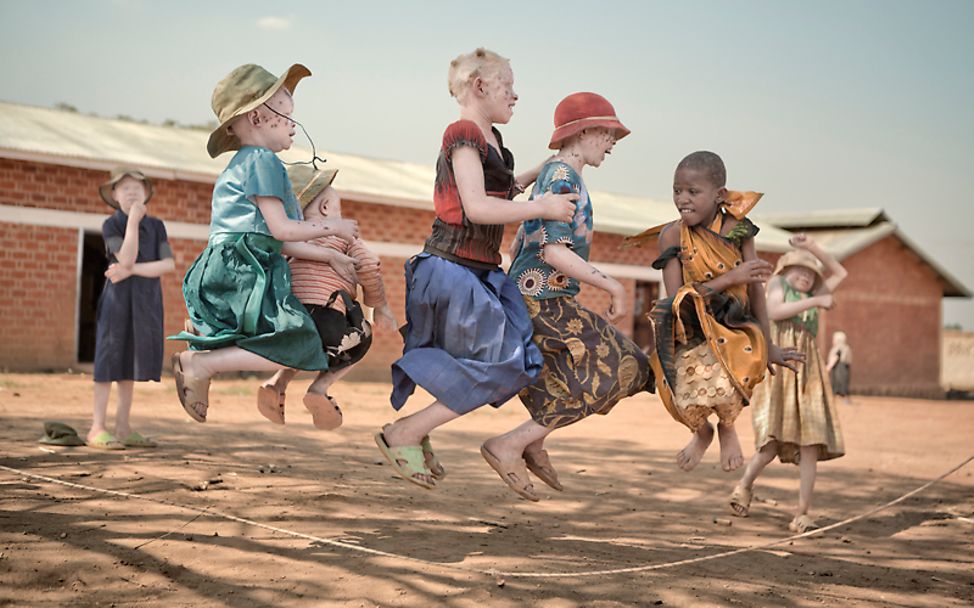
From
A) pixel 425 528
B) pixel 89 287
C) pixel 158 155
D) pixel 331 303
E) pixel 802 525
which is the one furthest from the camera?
pixel 89 287

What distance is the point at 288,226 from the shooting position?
153 inches

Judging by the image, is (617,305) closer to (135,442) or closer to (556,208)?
(556,208)

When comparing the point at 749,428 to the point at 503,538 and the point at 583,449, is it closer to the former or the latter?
the point at 583,449

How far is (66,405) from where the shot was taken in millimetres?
10891

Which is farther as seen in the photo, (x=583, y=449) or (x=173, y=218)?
(x=173, y=218)

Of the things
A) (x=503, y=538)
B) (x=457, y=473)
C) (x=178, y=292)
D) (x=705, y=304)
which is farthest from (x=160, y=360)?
(x=178, y=292)

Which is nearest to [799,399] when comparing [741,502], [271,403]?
[741,502]

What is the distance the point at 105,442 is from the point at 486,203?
4.78m

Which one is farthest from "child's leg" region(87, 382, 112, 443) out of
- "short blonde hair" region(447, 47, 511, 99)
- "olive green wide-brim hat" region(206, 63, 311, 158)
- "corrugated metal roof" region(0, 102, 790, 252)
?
"corrugated metal roof" region(0, 102, 790, 252)

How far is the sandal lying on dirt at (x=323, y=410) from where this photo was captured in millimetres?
4207

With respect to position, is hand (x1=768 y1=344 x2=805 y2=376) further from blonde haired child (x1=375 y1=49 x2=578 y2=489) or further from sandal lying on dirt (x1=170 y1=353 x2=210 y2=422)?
sandal lying on dirt (x1=170 y1=353 x2=210 y2=422)

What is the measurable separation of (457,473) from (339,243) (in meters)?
4.14

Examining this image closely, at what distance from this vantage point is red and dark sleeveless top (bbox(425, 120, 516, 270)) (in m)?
3.99

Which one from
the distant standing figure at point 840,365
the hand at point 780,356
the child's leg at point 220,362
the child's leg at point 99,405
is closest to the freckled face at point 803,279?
the hand at point 780,356
